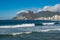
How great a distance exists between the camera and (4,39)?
70.4 ft

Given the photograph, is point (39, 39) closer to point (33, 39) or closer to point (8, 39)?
point (33, 39)

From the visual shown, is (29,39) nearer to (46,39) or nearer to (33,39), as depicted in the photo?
(33,39)

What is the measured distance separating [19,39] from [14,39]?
0.56 metres

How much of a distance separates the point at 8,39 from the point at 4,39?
1.48 ft

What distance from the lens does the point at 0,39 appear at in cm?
2147

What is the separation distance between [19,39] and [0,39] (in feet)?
7.02

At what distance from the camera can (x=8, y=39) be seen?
21.4m

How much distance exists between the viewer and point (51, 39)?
68.8 feet

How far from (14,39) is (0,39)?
158 cm

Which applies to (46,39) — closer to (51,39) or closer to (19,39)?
(51,39)

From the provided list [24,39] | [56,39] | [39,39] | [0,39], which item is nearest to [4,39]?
[0,39]

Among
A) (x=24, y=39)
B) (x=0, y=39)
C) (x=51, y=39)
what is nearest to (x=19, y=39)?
(x=24, y=39)

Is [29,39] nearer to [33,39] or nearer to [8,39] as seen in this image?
[33,39]

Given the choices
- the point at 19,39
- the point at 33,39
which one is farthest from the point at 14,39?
the point at 33,39
